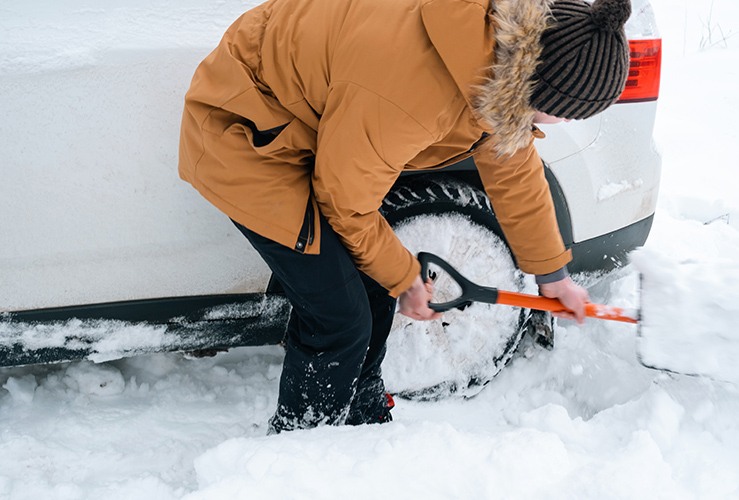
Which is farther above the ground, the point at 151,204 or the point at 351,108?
the point at 351,108

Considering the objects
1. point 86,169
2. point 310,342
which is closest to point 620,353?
point 310,342

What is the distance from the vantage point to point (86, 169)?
1722mm

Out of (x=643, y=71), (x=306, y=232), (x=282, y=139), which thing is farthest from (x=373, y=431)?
(x=643, y=71)

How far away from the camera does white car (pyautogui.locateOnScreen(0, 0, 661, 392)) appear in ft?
5.50

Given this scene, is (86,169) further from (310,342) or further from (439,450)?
(439,450)

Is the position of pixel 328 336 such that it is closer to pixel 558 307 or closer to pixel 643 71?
pixel 558 307

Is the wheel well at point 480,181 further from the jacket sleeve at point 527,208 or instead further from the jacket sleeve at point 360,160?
the jacket sleeve at point 360,160

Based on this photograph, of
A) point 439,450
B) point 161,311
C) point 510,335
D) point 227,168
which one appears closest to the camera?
point 227,168

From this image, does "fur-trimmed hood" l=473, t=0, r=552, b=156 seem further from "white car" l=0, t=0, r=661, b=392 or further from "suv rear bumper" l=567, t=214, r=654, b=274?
"suv rear bumper" l=567, t=214, r=654, b=274

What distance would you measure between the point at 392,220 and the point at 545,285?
0.50 meters

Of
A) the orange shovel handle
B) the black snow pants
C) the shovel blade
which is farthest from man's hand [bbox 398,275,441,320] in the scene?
the shovel blade

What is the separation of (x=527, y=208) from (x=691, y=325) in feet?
1.74

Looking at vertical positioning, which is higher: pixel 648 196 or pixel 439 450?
pixel 648 196

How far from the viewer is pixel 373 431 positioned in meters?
1.84
